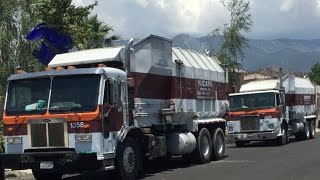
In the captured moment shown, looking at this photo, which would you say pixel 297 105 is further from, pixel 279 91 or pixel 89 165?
pixel 89 165

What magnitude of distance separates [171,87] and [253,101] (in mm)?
10056

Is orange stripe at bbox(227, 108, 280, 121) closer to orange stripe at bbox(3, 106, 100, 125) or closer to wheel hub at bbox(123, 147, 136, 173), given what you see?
wheel hub at bbox(123, 147, 136, 173)

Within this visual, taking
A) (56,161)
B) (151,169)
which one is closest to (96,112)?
(56,161)

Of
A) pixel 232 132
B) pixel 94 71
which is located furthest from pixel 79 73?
pixel 232 132

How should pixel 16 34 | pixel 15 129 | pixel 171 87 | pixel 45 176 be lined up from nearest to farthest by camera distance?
pixel 15 129, pixel 45 176, pixel 171 87, pixel 16 34

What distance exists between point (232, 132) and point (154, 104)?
11.2 metres

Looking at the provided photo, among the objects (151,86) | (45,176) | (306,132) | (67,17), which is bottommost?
(45,176)

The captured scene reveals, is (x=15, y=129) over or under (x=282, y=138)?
over

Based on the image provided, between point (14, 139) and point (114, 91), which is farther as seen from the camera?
point (114, 91)

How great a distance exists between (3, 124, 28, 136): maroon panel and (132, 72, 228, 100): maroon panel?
314 centimetres

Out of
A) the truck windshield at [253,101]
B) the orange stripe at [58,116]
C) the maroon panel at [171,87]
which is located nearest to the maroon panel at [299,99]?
the truck windshield at [253,101]

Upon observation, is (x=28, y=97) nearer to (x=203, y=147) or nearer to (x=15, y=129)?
(x=15, y=129)

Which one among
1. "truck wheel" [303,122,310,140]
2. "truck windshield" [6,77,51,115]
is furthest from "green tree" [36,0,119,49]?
"truck wheel" [303,122,310,140]

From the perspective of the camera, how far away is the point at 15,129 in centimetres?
1290
